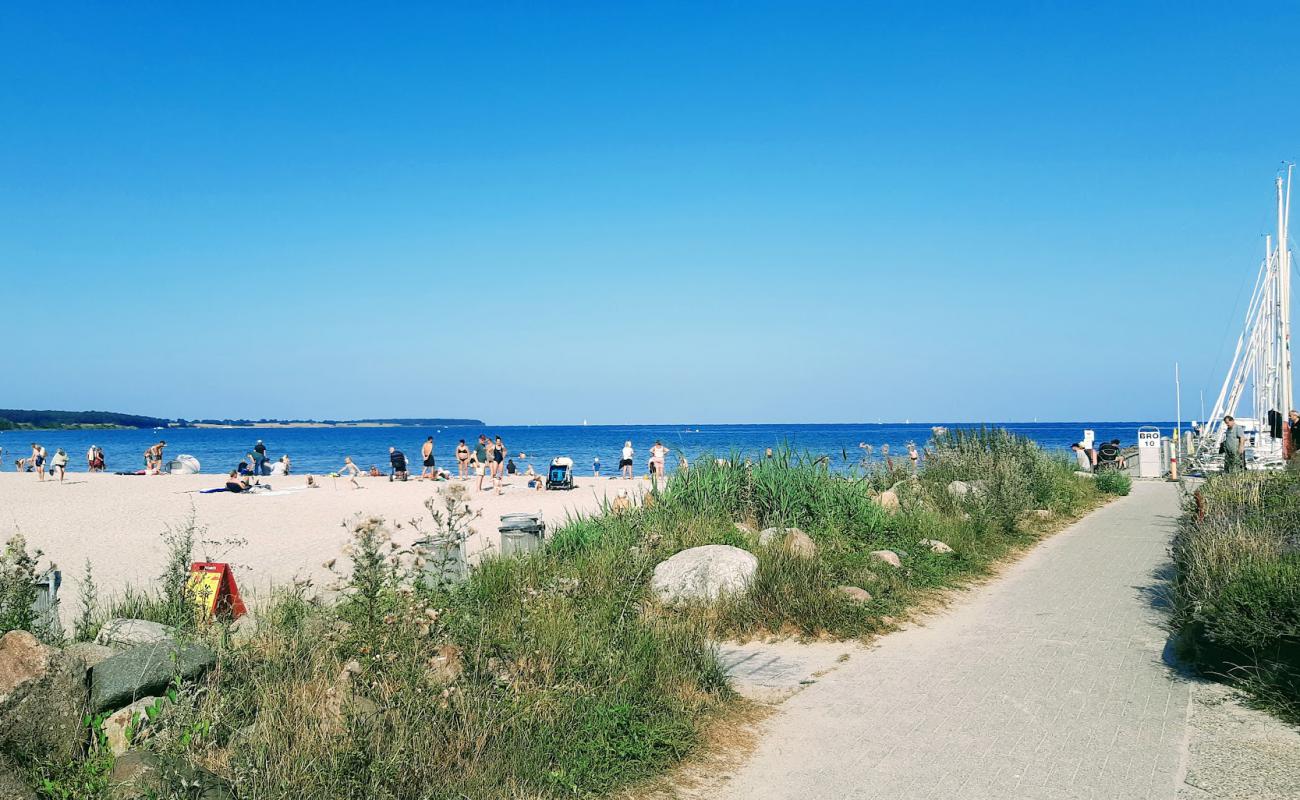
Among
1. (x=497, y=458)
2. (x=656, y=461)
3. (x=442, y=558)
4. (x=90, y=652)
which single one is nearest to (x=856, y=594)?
(x=442, y=558)

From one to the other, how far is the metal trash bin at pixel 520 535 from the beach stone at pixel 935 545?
193 inches

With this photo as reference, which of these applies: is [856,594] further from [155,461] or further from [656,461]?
[155,461]

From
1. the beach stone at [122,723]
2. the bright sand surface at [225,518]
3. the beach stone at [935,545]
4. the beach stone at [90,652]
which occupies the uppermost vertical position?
the beach stone at [90,652]

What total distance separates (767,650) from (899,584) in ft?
8.29

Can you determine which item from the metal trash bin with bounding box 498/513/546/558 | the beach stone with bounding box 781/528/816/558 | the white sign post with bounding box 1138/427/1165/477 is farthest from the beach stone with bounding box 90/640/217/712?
the white sign post with bounding box 1138/427/1165/477

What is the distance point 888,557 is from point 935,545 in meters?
1.47

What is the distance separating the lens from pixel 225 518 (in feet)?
64.0

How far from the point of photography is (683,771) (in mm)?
4848

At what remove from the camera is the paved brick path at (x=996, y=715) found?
461cm

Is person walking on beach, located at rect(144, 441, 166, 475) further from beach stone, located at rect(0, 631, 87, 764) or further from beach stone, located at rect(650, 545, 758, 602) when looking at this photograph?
beach stone, located at rect(0, 631, 87, 764)

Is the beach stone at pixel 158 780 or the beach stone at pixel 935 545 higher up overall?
the beach stone at pixel 158 780

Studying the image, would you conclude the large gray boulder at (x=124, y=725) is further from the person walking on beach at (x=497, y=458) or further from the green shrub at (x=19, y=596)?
the person walking on beach at (x=497, y=458)

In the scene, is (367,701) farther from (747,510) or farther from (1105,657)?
(747,510)

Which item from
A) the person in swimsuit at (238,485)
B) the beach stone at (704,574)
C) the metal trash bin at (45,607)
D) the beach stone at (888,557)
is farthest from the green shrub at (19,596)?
the person in swimsuit at (238,485)
